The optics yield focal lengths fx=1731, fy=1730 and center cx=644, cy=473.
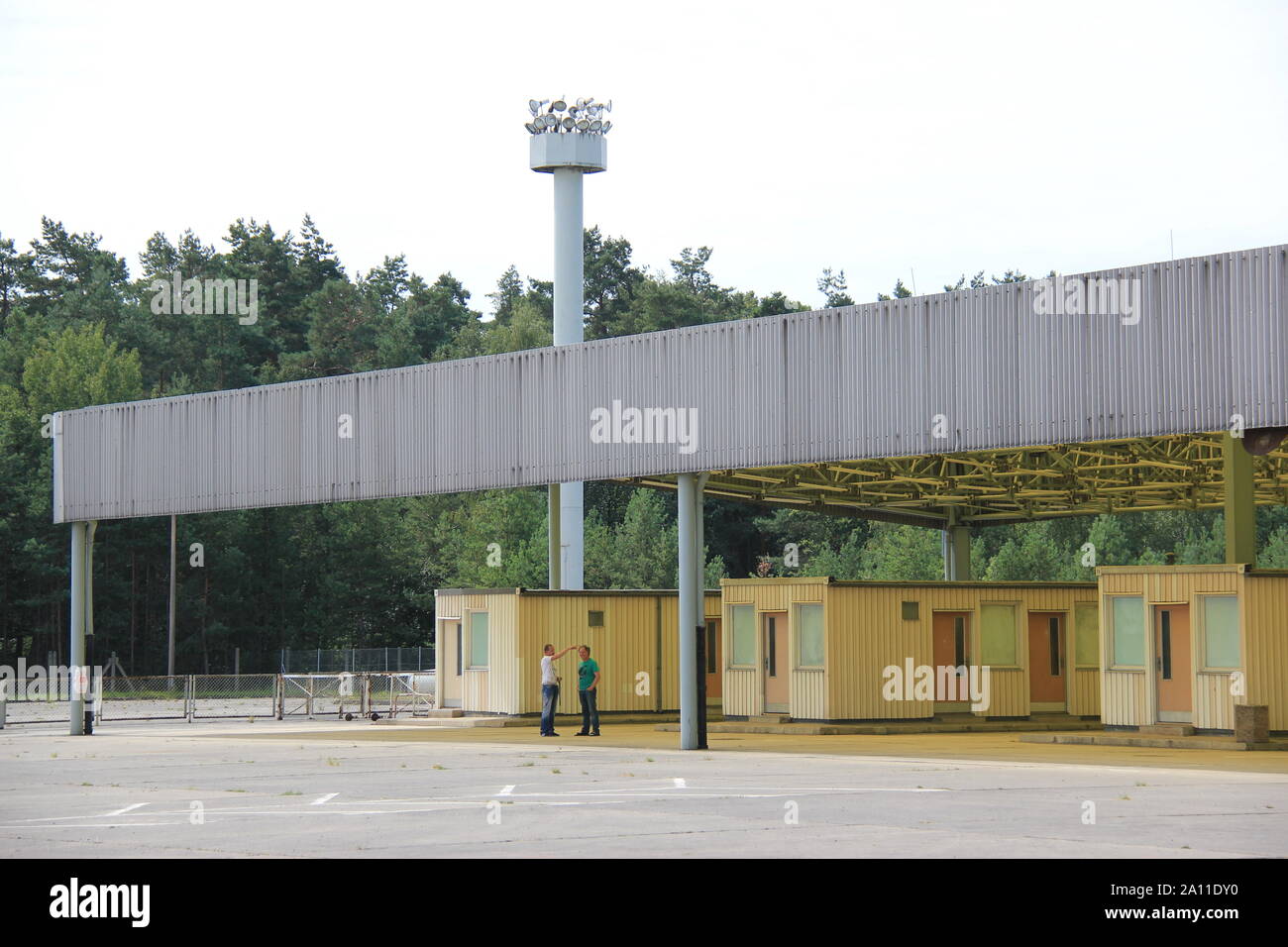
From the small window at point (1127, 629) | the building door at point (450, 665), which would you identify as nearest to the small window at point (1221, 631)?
the small window at point (1127, 629)

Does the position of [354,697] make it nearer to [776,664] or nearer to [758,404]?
[776,664]

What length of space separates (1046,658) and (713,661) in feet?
24.5

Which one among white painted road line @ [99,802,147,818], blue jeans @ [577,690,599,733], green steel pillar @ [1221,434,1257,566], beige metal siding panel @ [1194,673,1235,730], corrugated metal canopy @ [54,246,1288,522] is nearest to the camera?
white painted road line @ [99,802,147,818]

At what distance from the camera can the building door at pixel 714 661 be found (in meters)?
38.5

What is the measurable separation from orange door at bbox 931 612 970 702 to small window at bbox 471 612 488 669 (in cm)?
984

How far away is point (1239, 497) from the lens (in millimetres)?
29188

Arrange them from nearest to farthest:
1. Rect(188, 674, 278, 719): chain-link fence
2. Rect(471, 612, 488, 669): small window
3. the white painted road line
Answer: the white painted road line
Rect(471, 612, 488, 669): small window
Rect(188, 674, 278, 719): chain-link fence

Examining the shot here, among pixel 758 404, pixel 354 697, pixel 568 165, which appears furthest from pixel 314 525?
pixel 758 404

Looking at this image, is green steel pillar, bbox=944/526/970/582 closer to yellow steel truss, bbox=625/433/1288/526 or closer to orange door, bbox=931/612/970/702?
yellow steel truss, bbox=625/433/1288/526

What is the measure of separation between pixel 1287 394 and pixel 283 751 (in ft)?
51.2

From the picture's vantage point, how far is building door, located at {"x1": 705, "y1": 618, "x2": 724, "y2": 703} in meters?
38.5

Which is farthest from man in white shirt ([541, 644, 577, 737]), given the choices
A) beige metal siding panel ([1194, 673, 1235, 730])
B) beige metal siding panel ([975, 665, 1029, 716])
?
beige metal siding panel ([1194, 673, 1235, 730])
